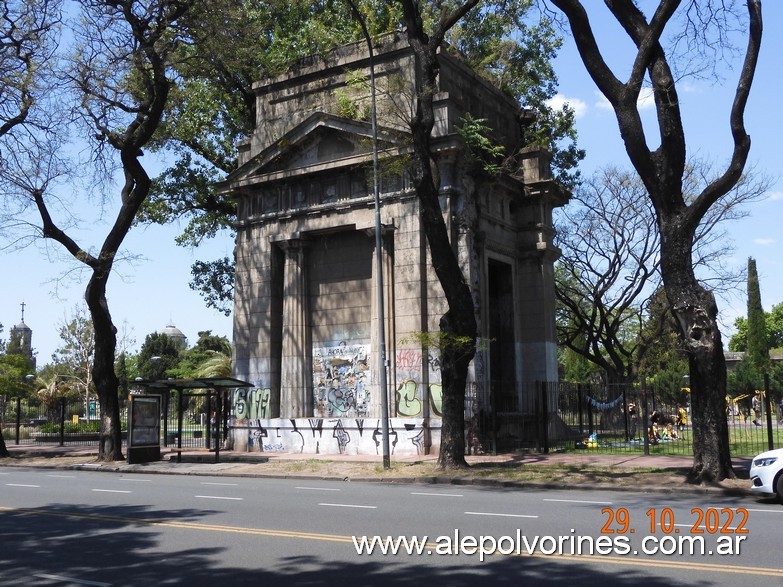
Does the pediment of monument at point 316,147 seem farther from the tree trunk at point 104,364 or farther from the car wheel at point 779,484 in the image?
the car wheel at point 779,484

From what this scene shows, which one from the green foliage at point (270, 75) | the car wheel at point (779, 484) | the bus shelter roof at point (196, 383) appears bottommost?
the car wheel at point (779, 484)

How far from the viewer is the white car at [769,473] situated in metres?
12.8

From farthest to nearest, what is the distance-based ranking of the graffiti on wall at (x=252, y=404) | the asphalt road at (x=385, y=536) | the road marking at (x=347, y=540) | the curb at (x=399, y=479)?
1. the graffiti on wall at (x=252, y=404)
2. the curb at (x=399, y=479)
3. the asphalt road at (x=385, y=536)
4. the road marking at (x=347, y=540)

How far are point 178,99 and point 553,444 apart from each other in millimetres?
17984

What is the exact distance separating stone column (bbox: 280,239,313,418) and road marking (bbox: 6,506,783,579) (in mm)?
12727

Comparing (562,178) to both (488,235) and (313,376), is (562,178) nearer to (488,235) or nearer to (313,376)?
(488,235)

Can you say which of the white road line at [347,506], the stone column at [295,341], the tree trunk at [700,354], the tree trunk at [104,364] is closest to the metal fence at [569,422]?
the tree trunk at [700,354]

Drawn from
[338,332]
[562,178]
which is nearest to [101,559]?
[338,332]

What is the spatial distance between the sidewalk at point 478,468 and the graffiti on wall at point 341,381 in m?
2.10

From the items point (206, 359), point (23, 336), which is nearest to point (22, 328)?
point (23, 336)

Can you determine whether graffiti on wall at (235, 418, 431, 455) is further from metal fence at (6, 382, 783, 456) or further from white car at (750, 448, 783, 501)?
white car at (750, 448, 783, 501)

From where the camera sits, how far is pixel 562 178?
117 ft

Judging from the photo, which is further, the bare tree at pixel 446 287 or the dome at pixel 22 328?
the dome at pixel 22 328

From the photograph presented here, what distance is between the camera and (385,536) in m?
9.57
